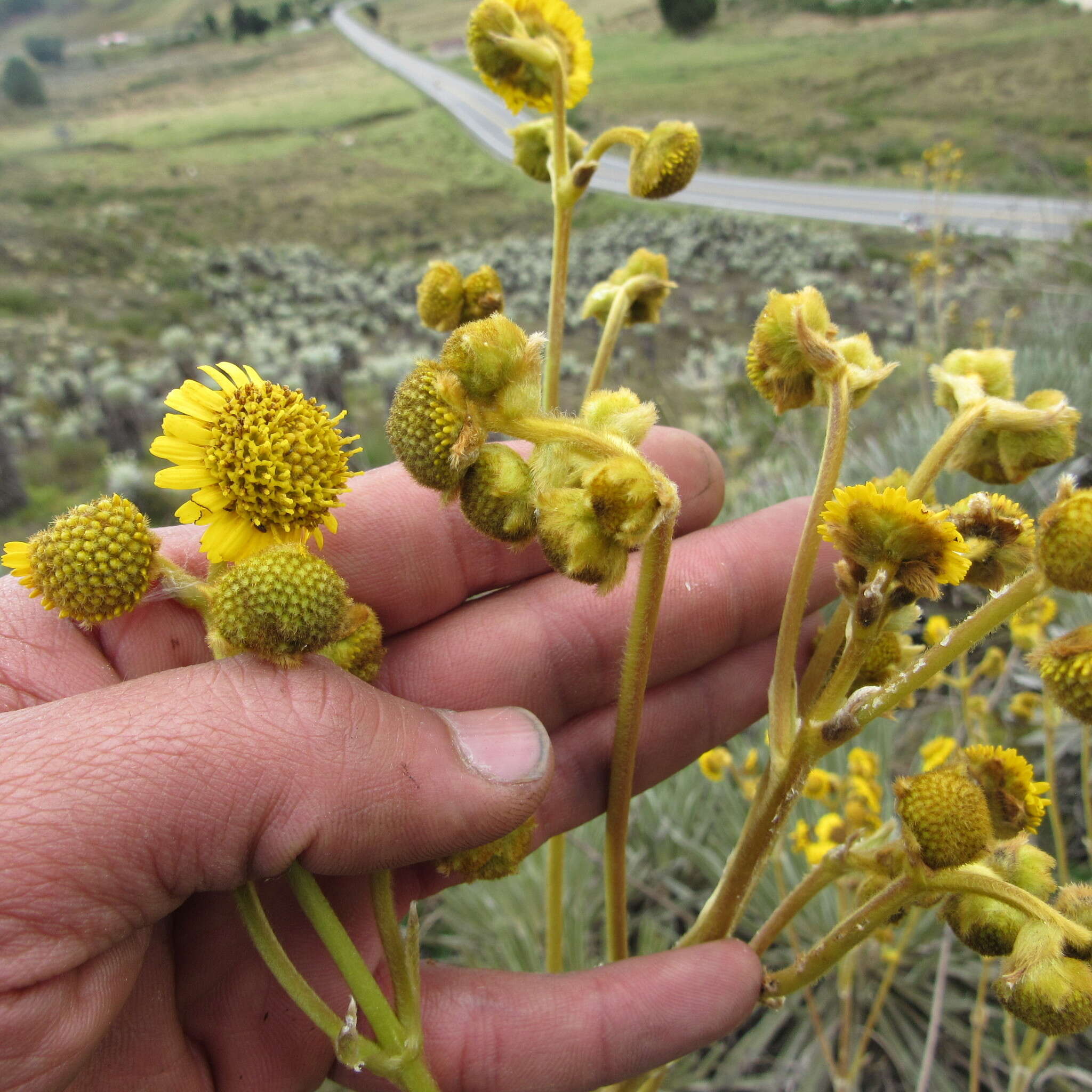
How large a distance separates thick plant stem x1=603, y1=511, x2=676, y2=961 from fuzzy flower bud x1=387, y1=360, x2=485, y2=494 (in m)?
0.23

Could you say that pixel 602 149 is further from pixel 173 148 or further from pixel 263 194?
pixel 173 148

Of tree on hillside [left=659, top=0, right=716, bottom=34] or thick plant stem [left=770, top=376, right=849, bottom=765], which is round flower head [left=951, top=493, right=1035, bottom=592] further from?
tree on hillside [left=659, top=0, right=716, bottom=34]

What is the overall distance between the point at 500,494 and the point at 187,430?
0.44 metres

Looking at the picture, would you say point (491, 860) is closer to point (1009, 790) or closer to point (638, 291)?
point (1009, 790)

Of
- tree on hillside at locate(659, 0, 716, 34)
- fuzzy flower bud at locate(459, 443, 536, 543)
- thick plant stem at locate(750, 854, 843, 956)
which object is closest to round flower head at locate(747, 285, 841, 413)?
fuzzy flower bud at locate(459, 443, 536, 543)

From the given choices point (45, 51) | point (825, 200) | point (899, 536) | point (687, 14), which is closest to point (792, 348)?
point (899, 536)

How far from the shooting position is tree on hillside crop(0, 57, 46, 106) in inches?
1563

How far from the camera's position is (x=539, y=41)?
3.85ft

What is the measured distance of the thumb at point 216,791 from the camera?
0.78m

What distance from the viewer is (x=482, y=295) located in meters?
1.25

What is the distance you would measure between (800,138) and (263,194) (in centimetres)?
1675

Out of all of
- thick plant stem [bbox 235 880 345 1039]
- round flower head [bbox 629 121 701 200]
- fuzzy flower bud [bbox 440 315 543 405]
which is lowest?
thick plant stem [bbox 235 880 345 1039]

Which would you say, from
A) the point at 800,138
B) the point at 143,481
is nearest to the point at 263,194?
the point at 800,138

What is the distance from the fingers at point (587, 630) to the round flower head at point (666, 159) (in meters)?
0.60
